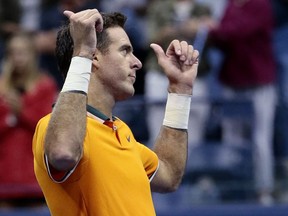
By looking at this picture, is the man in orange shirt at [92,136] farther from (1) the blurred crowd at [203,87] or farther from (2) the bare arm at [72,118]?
(1) the blurred crowd at [203,87]

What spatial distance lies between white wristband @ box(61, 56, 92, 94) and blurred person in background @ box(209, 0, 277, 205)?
3971 mm

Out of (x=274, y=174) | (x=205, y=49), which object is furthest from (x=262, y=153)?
(x=205, y=49)

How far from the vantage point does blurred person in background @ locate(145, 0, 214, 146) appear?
7613 millimetres

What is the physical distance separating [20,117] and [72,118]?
3.80m

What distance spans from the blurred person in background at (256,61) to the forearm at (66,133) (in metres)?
4.07

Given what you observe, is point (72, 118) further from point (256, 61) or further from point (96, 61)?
point (256, 61)

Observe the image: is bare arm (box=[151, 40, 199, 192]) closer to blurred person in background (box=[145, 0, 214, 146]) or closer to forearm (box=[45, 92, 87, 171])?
forearm (box=[45, 92, 87, 171])

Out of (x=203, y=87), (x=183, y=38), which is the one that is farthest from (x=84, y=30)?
(x=203, y=87)

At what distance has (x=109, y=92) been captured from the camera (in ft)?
12.9

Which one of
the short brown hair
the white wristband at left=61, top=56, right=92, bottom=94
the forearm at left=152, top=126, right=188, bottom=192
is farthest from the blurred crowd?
the white wristband at left=61, top=56, right=92, bottom=94

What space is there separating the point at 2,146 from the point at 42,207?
62 centimetres

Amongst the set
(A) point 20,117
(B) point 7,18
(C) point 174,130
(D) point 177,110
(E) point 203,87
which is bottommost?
(A) point 20,117

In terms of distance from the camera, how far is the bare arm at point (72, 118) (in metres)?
3.41

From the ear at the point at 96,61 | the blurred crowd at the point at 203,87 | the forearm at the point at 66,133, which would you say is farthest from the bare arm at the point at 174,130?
the blurred crowd at the point at 203,87
